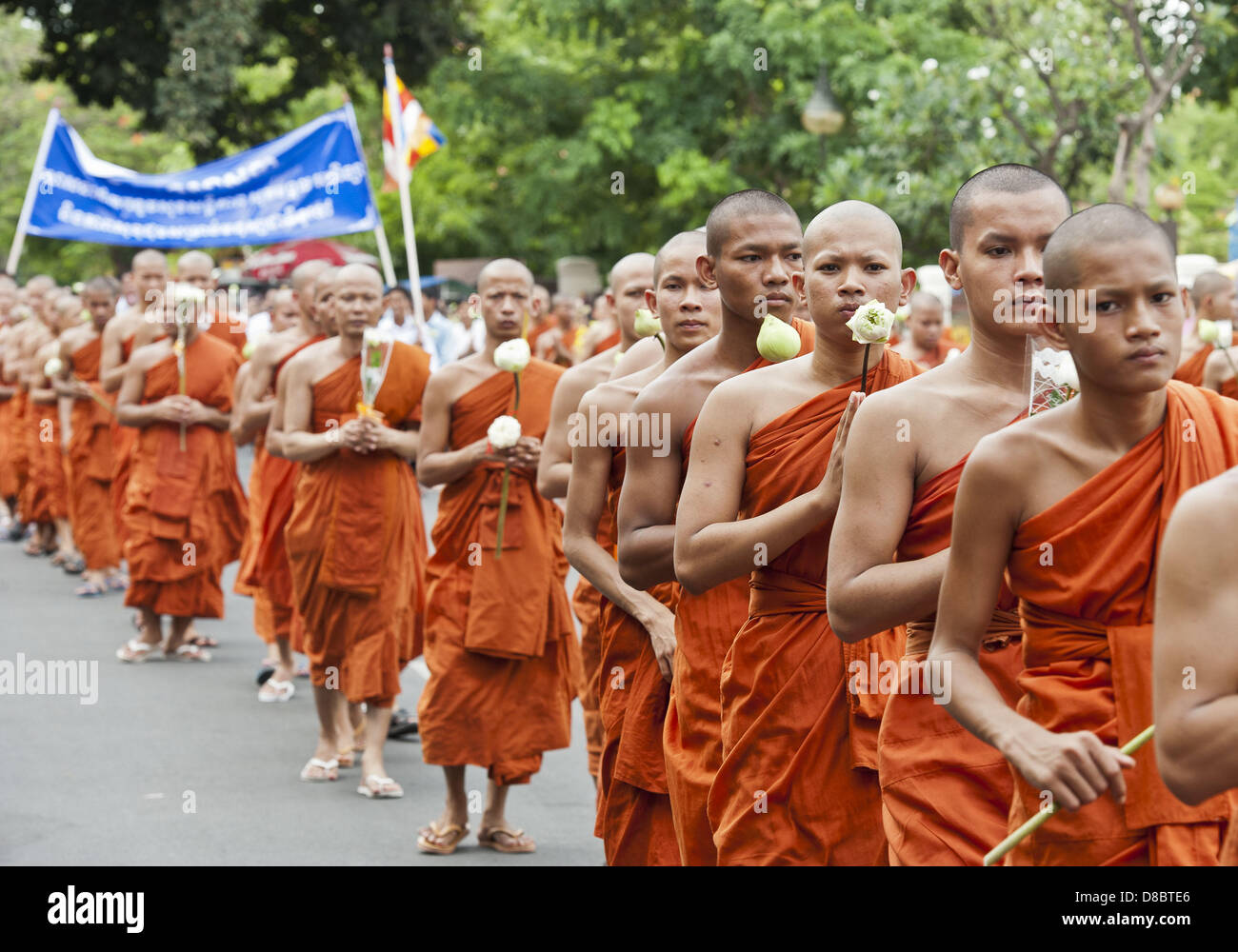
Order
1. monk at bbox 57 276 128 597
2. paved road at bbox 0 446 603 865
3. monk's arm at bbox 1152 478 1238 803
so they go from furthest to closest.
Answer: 1. monk at bbox 57 276 128 597
2. paved road at bbox 0 446 603 865
3. monk's arm at bbox 1152 478 1238 803

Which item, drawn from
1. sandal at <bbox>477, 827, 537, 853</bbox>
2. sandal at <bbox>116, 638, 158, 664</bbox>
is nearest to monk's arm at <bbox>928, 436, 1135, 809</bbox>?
sandal at <bbox>477, 827, 537, 853</bbox>

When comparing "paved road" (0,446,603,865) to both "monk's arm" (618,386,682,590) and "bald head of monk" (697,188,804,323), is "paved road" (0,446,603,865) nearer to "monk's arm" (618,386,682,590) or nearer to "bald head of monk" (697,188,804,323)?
"monk's arm" (618,386,682,590)

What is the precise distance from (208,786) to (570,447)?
290 cm

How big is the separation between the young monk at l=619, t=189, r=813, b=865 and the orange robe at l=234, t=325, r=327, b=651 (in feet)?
16.3

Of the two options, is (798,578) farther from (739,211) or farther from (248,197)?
(248,197)

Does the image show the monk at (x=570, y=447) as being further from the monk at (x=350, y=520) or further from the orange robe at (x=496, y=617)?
the monk at (x=350, y=520)

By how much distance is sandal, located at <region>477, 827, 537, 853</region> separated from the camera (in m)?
7.07

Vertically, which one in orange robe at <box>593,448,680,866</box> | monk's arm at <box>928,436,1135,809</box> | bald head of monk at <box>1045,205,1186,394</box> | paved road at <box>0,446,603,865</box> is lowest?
paved road at <box>0,446,603,865</box>

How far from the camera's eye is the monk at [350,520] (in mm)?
8320

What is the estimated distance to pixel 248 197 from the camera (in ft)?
50.5

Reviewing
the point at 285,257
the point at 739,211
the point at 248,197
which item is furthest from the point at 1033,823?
the point at 285,257

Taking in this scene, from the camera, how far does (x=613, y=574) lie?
5.30m

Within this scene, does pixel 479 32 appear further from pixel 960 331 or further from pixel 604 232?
pixel 960 331
